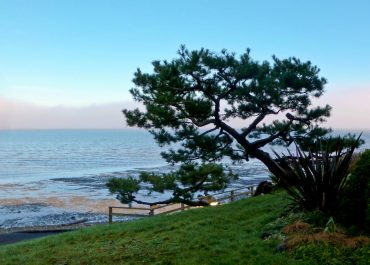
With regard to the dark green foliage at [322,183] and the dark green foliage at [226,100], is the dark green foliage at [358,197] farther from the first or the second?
the dark green foliage at [226,100]

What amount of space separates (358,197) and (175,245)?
307 centimetres

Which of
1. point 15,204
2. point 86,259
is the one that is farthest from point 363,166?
point 15,204

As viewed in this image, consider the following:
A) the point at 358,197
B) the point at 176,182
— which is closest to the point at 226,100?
the point at 176,182

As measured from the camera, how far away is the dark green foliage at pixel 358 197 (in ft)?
20.2

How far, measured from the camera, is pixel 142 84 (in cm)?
1526

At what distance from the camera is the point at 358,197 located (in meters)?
6.29

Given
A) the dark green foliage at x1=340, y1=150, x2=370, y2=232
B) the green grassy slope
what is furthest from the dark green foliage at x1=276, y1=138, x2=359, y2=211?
the green grassy slope

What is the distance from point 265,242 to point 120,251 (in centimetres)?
260

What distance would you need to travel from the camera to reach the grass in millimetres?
6242

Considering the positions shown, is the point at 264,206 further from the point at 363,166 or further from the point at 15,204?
the point at 15,204

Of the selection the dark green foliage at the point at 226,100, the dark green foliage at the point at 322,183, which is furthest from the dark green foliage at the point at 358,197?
the dark green foliage at the point at 226,100

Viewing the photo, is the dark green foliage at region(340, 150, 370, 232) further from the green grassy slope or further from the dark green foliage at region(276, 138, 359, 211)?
the green grassy slope

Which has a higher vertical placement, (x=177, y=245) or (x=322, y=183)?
(x=322, y=183)

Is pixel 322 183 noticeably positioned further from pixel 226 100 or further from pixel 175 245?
pixel 226 100
